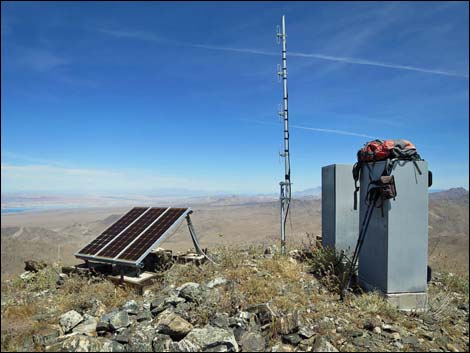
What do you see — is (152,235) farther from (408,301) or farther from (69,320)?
(408,301)

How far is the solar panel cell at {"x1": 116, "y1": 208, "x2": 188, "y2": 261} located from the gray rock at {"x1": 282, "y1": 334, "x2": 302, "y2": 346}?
3.65m

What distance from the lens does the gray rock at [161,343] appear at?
12.7 ft

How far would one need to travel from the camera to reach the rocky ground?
12.8 feet

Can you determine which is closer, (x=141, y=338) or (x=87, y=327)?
(x=141, y=338)

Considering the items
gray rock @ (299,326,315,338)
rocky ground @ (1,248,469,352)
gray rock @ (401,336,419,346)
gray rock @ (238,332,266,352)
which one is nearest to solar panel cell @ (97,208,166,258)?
rocky ground @ (1,248,469,352)

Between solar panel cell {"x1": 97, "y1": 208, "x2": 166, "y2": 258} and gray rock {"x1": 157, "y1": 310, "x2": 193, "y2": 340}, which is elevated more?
solar panel cell {"x1": 97, "y1": 208, "x2": 166, "y2": 258}

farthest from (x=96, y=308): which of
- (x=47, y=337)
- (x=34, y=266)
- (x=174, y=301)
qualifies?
(x=34, y=266)

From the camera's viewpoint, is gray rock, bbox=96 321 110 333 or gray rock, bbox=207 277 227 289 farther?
gray rock, bbox=207 277 227 289

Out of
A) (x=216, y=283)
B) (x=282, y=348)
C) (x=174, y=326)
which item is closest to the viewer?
(x=282, y=348)

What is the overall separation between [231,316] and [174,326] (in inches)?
35.3

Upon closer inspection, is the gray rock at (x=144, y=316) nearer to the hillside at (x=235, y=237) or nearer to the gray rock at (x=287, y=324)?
the gray rock at (x=287, y=324)

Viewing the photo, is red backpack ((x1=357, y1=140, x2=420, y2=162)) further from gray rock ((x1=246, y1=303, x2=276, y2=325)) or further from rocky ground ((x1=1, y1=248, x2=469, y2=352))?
gray rock ((x1=246, y1=303, x2=276, y2=325))

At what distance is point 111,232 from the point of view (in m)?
7.82

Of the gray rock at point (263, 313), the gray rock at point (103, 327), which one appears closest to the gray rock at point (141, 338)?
the gray rock at point (103, 327)
